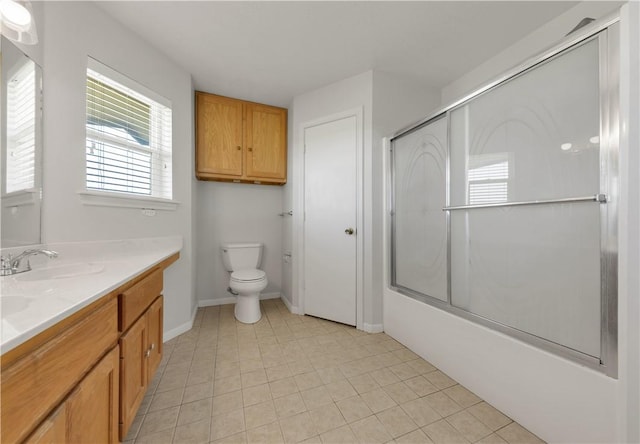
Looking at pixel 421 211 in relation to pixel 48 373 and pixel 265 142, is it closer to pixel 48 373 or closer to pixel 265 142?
pixel 265 142

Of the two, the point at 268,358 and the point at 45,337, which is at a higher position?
the point at 45,337

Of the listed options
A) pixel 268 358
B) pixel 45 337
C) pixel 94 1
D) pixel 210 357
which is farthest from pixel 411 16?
pixel 210 357

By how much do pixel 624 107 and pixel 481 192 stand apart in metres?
0.65

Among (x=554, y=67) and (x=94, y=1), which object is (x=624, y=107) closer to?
(x=554, y=67)

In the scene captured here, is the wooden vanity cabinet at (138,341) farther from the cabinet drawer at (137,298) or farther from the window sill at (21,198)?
the window sill at (21,198)

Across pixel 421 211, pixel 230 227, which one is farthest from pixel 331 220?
pixel 230 227

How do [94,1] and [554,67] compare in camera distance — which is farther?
[94,1]

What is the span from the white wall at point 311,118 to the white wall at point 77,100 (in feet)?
3.97

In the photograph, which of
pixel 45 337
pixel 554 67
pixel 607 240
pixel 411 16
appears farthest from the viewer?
pixel 411 16

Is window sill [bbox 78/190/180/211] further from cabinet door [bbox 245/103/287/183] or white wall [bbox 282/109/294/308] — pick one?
white wall [bbox 282/109/294/308]

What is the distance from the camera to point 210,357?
5.97 ft

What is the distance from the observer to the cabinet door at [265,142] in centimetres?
276

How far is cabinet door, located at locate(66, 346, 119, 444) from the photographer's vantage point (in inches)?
27.2

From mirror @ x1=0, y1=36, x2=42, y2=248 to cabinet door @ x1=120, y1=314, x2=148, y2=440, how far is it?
725 millimetres
